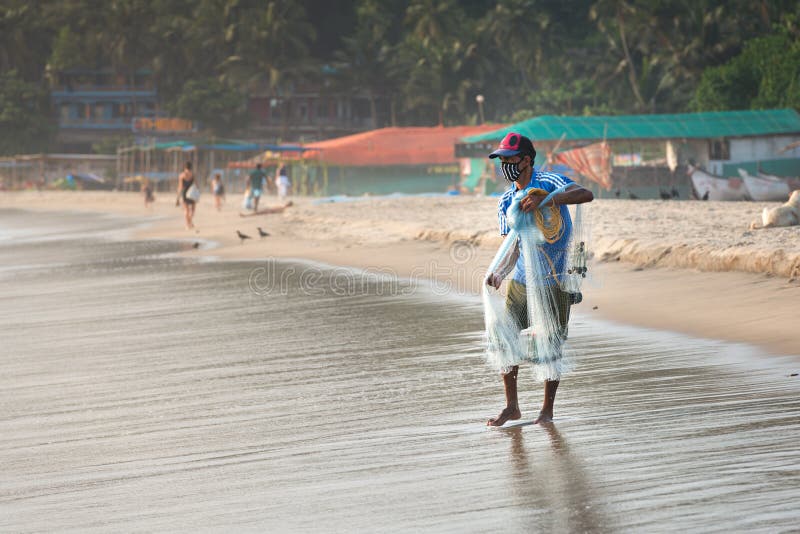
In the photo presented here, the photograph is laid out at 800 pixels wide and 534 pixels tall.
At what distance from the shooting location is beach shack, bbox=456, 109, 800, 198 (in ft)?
117

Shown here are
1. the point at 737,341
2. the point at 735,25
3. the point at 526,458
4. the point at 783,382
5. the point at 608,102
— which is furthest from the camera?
the point at 608,102

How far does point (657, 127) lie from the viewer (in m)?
36.5

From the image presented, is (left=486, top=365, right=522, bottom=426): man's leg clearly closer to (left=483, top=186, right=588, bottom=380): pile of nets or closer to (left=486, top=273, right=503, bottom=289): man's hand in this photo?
(left=483, top=186, right=588, bottom=380): pile of nets

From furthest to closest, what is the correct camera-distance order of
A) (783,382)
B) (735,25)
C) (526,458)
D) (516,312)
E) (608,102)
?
1. (608,102)
2. (735,25)
3. (783,382)
4. (516,312)
5. (526,458)

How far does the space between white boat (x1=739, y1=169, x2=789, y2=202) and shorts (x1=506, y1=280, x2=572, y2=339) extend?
25774 millimetres

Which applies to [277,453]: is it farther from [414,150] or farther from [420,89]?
[420,89]

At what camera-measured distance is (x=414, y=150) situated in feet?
160

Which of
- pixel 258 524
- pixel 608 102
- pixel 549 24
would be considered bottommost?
pixel 258 524

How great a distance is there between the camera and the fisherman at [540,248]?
6172 millimetres

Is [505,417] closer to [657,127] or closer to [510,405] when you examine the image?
[510,405]

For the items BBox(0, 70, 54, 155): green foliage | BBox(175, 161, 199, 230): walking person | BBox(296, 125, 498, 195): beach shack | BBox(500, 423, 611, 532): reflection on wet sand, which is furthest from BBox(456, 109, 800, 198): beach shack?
BBox(0, 70, 54, 155): green foliage

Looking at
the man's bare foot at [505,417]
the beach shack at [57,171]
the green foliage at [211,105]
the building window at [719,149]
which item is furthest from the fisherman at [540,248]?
the green foliage at [211,105]

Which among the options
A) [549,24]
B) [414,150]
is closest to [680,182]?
[414,150]

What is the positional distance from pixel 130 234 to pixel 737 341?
955 inches
